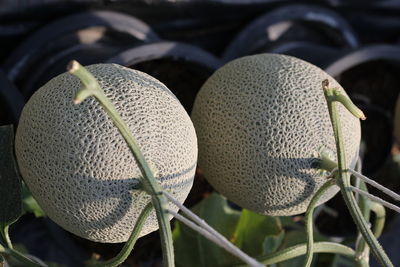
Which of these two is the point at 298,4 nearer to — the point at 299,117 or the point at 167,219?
the point at 299,117

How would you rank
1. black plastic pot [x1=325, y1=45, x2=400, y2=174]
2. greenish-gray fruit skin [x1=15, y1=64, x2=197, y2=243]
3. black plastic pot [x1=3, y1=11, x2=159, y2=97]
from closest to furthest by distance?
greenish-gray fruit skin [x1=15, y1=64, x2=197, y2=243] → black plastic pot [x1=3, y1=11, x2=159, y2=97] → black plastic pot [x1=325, y1=45, x2=400, y2=174]

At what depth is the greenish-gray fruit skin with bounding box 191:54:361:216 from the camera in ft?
1.68

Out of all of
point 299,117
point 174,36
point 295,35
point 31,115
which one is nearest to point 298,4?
point 295,35

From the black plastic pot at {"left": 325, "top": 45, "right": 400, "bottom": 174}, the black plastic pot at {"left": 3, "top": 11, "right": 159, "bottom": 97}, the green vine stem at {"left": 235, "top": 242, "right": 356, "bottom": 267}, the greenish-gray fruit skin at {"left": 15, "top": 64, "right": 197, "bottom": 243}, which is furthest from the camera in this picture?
the black plastic pot at {"left": 325, "top": 45, "right": 400, "bottom": 174}

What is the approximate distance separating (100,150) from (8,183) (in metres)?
0.13

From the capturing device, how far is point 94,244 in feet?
2.57

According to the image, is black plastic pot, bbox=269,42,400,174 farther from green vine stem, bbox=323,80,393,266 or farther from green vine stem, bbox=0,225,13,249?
green vine stem, bbox=0,225,13,249

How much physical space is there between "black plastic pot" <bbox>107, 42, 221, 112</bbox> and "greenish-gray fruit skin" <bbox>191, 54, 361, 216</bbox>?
13cm

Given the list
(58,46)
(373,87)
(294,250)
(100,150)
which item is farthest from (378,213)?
(58,46)

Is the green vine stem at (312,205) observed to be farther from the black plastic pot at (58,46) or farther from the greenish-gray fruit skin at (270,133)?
the black plastic pot at (58,46)

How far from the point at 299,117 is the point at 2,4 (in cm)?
45

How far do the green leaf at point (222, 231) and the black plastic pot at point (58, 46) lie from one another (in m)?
0.27

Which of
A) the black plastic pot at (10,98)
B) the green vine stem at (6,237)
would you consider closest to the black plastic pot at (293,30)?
the black plastic pot at (10,98)

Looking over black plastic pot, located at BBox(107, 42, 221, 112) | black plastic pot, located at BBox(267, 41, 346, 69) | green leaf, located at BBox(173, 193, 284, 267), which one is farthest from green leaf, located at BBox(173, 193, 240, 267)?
black plastic pot, located at BBox(267, 41, 346, 69)
